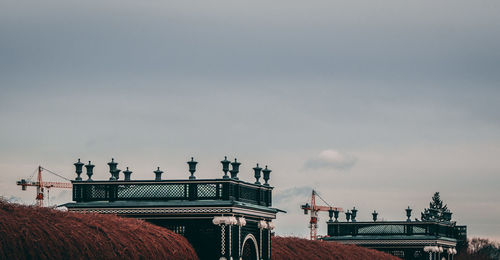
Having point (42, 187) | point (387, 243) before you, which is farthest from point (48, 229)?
point (42, 187)

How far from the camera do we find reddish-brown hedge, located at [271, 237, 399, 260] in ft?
234

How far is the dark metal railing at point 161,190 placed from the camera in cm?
6234

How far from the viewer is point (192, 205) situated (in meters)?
61.8

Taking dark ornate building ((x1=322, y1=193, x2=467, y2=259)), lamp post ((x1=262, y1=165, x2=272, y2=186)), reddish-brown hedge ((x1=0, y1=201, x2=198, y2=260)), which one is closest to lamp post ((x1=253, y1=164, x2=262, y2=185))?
lamp post ((x1=262, y1=165, x2=272, y2=186))

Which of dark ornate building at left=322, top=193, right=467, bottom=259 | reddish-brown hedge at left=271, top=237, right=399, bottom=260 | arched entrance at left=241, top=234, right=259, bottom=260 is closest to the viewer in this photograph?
arched entrance at left=241, top=234, right=259, bottom=260

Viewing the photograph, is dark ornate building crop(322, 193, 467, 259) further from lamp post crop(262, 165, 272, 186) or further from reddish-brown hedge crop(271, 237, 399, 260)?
lamp post crop(262, 165, 272, 186)

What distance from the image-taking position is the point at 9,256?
147ft

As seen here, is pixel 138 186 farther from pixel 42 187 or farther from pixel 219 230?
pixel 42 187

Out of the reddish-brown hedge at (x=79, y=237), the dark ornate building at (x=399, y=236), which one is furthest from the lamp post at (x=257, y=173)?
the dark ornate building at (x=399, y=236)

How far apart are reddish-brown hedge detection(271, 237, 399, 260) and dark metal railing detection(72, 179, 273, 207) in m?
7.18

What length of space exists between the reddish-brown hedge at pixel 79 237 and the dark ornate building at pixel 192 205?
1.81 meters

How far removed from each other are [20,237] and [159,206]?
16853mm

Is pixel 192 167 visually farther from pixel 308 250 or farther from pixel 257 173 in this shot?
pixel 308 250

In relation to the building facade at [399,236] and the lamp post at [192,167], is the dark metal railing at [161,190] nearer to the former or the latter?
the lamp post at [192,167]
